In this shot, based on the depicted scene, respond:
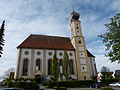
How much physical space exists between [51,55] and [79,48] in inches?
444

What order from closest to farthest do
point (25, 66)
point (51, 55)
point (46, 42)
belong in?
point (25, 66), point (51, 55), point (46, 42)

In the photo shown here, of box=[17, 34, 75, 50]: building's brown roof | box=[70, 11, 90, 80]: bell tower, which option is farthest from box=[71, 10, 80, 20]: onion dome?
box=[17, 34, 75, 50]: building's brown roof

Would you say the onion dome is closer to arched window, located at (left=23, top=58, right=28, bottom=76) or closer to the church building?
the church building

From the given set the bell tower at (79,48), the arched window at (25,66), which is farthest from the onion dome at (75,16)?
the arched window at (25,66)

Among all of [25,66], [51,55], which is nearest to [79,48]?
[51,55]

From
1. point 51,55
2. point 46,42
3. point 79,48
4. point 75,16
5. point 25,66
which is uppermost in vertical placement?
point 75,16

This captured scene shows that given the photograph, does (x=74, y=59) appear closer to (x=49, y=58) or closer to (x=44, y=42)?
(x=49, y=58)

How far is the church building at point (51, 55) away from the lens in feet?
114

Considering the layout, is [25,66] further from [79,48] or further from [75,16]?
[75,16]

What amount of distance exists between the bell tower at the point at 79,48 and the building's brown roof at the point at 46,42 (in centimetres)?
289

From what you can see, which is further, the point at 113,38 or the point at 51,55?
the point at 51,55

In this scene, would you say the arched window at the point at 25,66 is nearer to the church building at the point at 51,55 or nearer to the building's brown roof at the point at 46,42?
the church building at the point at 51,55

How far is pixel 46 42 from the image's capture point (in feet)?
137

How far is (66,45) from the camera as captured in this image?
42844mm
